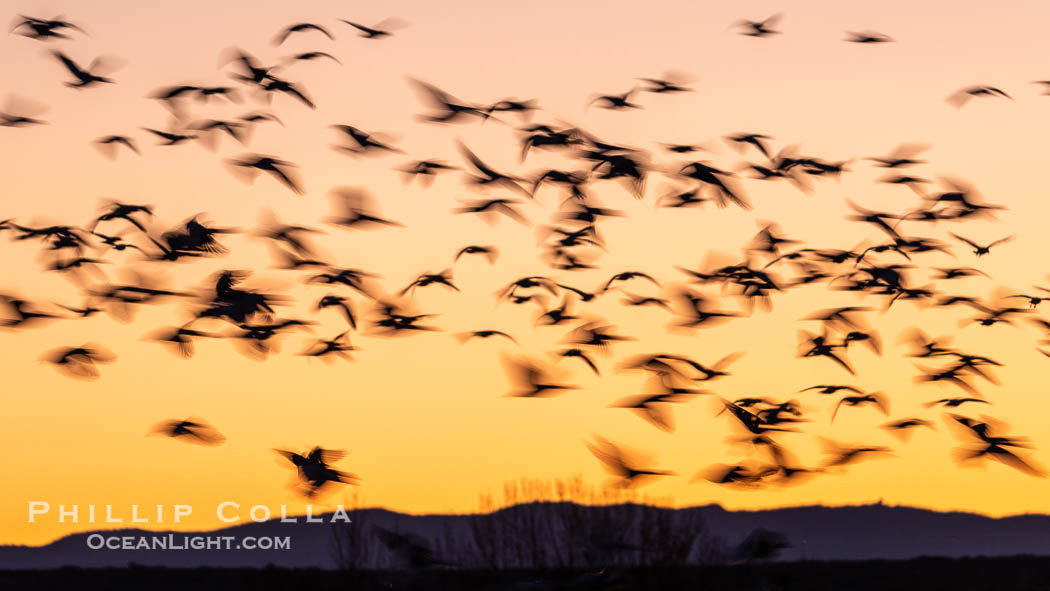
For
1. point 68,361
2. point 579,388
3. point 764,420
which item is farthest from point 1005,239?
point 68,361

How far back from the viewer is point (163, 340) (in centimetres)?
1959

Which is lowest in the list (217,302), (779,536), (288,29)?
(779,536)

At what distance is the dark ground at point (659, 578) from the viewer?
47062 mm

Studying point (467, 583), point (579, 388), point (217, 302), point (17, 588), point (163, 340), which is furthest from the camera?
point (17, 588)

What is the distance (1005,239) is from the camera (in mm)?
19953

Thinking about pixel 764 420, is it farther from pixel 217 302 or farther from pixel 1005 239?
pixel 217 302

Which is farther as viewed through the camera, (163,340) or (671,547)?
(671,547)

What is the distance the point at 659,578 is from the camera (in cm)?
4650

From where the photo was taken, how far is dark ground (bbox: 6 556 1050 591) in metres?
47.1

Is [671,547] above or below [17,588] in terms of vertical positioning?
below

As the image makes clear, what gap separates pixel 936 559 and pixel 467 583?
2454 cm

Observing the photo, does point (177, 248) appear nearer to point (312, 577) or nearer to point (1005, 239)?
point (1005, 239)

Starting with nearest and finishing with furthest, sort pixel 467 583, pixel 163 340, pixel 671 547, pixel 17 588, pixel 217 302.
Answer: pixel 217 302, pixel 163 340, pixel 671 547, pixel 467 583, pixel 17 588

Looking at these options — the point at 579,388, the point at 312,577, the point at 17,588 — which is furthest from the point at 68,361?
the point at 17,588
